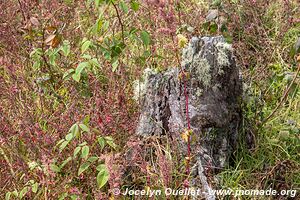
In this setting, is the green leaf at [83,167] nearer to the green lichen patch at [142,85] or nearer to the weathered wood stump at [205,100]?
the weathered wood stump at [205,100]

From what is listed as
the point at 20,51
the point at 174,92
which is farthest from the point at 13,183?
the point at 20,51

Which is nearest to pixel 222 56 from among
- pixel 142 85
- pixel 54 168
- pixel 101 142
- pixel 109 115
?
pixel 142 85

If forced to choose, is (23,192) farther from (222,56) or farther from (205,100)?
(222,56)

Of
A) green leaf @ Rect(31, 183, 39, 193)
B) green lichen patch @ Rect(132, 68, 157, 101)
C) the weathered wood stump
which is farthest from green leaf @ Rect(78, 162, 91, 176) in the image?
green lichen patch @ Rect(132, 68, 157, 101)

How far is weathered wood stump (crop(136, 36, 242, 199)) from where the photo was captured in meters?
3.25

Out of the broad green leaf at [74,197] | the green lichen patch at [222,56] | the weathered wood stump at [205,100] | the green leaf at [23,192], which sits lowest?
the broad green leaf at [74,197]

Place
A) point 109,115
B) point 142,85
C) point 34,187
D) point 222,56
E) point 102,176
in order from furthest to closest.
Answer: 1. point 142,85
2. point 109,115
3. point 222,56
4. point 34,187
5. point 102,176

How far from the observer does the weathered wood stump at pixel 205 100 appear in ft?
10.7

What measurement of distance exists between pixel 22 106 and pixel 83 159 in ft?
2.85

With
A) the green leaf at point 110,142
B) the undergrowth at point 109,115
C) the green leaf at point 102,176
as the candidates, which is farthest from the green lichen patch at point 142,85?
the green leaf at point 102,176

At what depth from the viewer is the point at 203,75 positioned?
3.25m

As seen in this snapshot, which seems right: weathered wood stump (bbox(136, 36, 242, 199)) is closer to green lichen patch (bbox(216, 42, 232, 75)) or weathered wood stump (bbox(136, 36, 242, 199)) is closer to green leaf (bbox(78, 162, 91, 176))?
green lichen patch (bbox(216, 42, 232, 75))

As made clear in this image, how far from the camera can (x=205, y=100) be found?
3.28 metres

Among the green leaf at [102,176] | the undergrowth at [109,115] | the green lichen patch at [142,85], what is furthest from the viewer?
the green lichen patch at [142,85]
